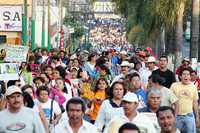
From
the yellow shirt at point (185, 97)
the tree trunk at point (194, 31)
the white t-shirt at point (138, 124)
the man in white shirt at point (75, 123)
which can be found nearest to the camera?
the man in white shirt at point (75, 123)

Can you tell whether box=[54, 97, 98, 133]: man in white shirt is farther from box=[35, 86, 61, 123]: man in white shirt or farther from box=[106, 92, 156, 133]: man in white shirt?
box=[35, 86, 61, 123]: man in white shirt

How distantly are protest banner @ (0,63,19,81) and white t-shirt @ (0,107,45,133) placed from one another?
3797mm

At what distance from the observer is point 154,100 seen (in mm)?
→ 10242

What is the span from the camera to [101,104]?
1248cm

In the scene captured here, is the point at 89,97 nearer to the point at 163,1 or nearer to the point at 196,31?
the point at 196,31

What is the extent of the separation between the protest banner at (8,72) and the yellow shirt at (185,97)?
8.65 feet

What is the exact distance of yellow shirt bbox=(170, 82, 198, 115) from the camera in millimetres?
13273

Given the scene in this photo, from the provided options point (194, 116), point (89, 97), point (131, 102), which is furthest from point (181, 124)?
point (131, 102)

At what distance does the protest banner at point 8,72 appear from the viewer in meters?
13.0

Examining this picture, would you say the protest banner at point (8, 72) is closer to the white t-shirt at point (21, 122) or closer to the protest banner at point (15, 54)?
the protest banner at point (15, 54)

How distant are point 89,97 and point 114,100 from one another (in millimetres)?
3608

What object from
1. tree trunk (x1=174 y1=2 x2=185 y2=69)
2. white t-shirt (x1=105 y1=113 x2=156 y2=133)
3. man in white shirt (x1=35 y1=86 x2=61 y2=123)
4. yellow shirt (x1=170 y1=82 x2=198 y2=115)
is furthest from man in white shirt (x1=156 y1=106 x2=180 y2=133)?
tree trunk (x1=174 y1=2 x2=185 y2=69)

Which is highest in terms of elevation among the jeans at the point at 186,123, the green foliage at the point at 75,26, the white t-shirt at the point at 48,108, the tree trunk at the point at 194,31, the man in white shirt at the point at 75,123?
the green foliage at the point at 75,26

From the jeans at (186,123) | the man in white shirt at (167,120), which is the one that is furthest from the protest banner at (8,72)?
the man in white shirt at (167,120)
